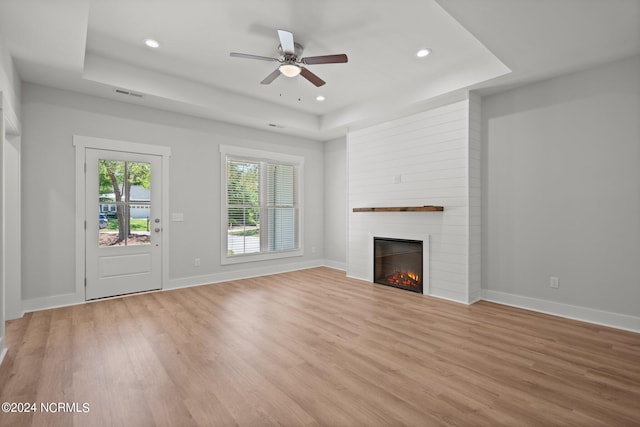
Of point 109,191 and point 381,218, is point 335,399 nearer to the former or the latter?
point 381,218

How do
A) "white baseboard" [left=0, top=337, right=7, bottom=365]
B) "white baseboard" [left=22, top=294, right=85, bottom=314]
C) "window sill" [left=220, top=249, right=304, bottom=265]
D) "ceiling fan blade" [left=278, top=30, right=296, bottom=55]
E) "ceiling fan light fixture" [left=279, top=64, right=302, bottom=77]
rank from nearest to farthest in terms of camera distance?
"white baseboard" [left=0, top=337, right=7, bottom=365] → "ceiling fan blade" [left=278, top=30, right=296, bottom=55] → "ceiling fan light fixture" [left=279, top=64, right=302, bottom=77] → "white baseboard" [left=22, top=294, right=85, bottom=314] → "window sill" [left=220, top=249, right=304, bottom=265]

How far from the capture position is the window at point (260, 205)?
18.0 ft

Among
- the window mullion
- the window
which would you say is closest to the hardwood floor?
the window

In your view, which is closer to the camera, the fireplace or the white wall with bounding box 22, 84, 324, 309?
the white wall with bounding box 22, 84, 324, 309

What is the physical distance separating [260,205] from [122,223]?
2282mm

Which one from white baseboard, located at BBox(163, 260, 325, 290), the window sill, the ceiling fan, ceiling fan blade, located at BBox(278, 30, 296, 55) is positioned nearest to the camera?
ceiling fan blade, located at BBox(278, 30, 296, 55)

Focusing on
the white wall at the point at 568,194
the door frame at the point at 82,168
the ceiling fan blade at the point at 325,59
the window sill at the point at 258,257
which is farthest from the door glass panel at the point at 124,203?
the white wall at the point at 568,194

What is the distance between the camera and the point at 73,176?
401 cm

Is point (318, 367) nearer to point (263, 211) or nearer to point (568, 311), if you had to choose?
point (568, 311)

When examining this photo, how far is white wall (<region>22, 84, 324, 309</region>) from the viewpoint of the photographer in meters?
3.77

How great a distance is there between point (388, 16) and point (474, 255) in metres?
3.10

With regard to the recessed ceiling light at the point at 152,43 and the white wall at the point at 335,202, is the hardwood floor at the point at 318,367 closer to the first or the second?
the white wall at the point at 335,202

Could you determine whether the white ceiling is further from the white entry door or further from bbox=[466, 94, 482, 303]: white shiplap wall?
the white entry door

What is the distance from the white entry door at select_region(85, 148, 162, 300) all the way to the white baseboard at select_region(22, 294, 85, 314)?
0.14 metres
